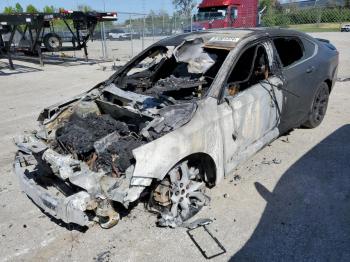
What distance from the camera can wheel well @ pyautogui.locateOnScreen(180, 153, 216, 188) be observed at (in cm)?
322

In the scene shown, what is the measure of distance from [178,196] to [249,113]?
4.08 feet

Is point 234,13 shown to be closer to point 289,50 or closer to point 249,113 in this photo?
point 289,50

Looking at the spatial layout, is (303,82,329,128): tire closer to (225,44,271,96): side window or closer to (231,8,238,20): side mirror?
(225,44,271,96): side window

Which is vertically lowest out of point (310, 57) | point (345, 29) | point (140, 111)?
point (140, 111)

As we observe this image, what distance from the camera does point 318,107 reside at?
5.32m

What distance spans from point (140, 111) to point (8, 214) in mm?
1857

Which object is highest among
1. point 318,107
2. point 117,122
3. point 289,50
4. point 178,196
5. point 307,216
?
point 289,50

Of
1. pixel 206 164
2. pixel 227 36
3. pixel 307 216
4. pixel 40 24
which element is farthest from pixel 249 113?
pixel 40 24

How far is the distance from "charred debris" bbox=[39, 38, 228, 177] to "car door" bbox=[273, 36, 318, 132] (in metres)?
1.09

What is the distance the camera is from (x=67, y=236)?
317cm

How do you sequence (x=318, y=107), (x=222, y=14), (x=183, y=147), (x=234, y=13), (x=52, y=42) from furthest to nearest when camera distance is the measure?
(x=234, y=13)
(x=222, y=14)
(x=52, y=42)
(x=318, y=107)
(x=183, y=147)

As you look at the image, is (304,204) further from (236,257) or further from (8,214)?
(8,214)

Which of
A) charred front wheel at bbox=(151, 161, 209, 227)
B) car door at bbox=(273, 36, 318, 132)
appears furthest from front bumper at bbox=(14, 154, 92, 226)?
car door at bbox=(273, 36, 318, 132)

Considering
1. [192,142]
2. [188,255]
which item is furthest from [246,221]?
[192,142]
